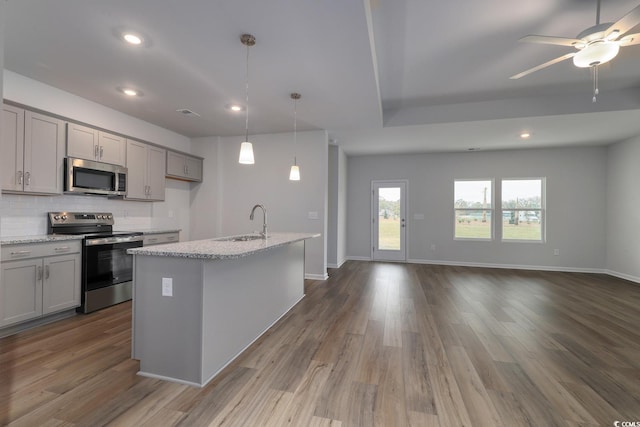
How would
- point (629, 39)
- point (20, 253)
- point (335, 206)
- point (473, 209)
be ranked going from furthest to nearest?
point (473, 209)
point (335, 206)
point (20, 253)
point (629, 39)

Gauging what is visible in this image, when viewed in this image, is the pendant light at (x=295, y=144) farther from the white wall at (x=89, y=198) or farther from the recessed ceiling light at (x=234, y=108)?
the white wall at (x=89, y=198)

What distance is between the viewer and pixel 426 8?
246 centimetres

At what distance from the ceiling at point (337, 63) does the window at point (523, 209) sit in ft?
5.02

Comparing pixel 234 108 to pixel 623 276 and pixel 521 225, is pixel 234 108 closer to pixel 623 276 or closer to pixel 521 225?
pixel 521 225

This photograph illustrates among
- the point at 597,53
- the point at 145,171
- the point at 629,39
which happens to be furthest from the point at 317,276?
the point at 629,39

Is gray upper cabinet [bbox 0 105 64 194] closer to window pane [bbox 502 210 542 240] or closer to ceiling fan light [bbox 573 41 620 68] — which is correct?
ceiling fan light [bbox 573 41 620 68]

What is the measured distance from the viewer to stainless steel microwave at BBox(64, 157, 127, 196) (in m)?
3.36

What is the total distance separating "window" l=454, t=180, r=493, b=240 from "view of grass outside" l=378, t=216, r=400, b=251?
1.32 m

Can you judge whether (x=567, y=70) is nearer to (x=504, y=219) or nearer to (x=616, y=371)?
(x=616, y=371)

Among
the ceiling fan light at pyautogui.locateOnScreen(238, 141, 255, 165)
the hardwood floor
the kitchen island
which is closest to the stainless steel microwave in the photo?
the hardwood floor

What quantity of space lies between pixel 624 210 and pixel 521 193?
5.35 feet

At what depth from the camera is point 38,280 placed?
2865mm

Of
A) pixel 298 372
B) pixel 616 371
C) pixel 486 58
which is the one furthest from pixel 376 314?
pixel 486 58

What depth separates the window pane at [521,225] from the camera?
634cm
